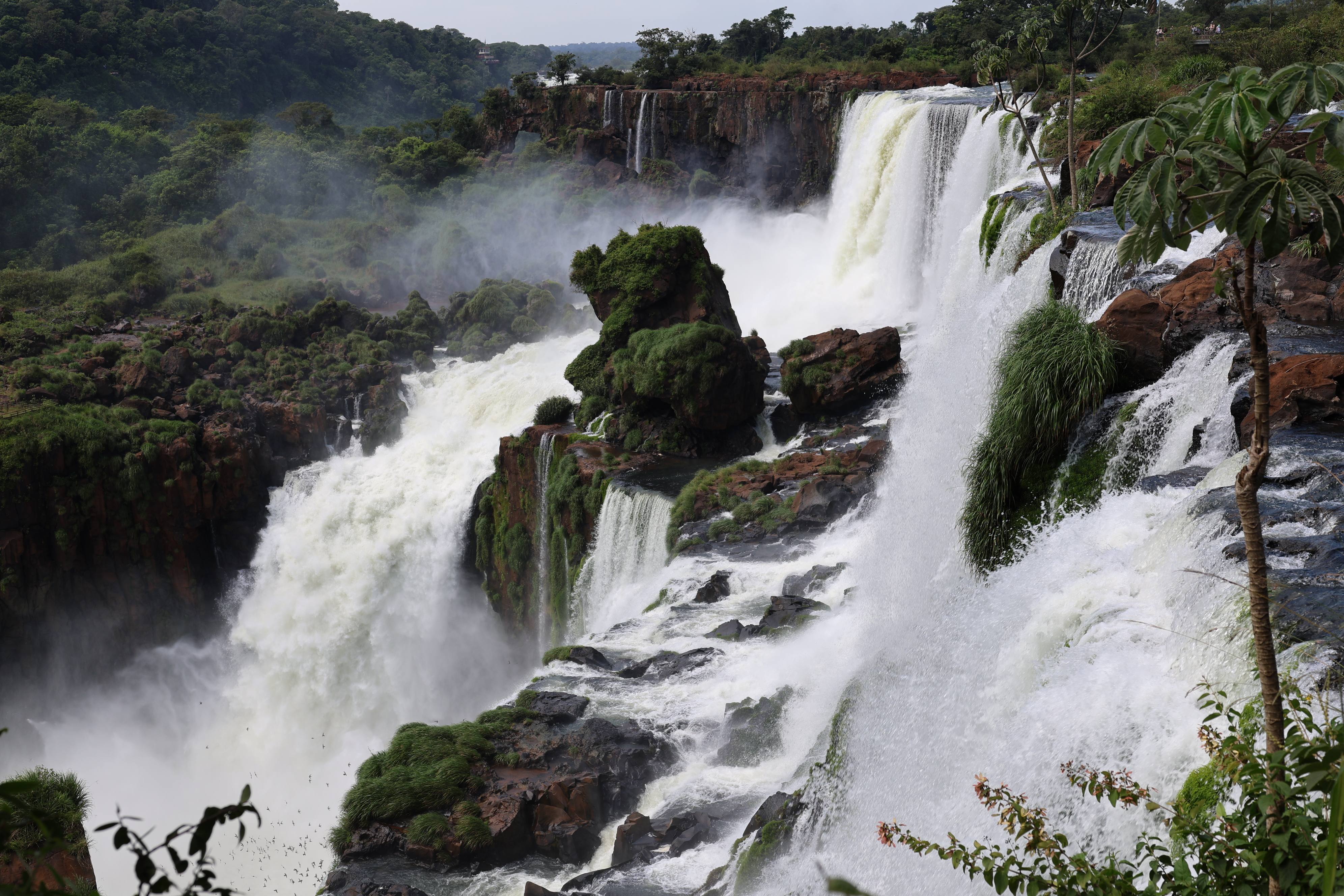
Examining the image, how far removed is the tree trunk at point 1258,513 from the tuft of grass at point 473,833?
26.7ft

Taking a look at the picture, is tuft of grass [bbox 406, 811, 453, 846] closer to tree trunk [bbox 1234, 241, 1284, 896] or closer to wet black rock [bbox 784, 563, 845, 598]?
wet black rock [bbox 784, 563, 845, 598]

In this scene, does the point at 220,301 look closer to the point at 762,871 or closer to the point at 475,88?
the point at 762,871

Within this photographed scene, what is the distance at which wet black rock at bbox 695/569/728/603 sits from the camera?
14578mm

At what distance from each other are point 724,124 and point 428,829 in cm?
3623

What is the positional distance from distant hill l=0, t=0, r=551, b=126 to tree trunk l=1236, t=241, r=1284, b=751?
58836 mm

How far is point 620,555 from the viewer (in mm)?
18750

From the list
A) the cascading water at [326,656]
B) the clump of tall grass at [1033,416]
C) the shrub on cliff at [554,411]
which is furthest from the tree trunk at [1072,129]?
the cascading water at [326,656]

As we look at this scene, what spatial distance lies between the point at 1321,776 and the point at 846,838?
6.06 metres

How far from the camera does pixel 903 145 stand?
89.2 ft

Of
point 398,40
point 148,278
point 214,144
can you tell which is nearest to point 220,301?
point 148,278

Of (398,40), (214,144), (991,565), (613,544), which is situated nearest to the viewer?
(991,565)

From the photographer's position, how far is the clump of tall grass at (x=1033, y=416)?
9.83 metres

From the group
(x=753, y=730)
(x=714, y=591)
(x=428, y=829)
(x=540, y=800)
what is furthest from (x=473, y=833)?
(x=714, y=591)

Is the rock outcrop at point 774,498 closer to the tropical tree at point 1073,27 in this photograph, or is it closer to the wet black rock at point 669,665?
the wet black rock at point 669,665
